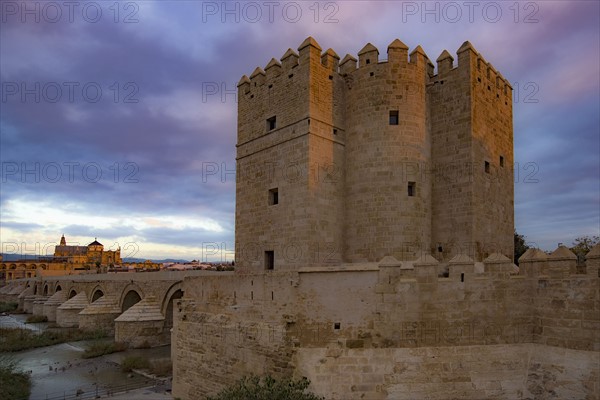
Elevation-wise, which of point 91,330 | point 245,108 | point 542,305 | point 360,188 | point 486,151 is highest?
point 245,108

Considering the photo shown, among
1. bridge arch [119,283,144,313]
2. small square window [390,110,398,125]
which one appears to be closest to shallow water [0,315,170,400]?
bridge arch [119,283,144,313]

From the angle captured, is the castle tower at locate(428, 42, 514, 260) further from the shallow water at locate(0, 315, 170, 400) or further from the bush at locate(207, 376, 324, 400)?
the shallow water at locate(0, 315, 170, 400)

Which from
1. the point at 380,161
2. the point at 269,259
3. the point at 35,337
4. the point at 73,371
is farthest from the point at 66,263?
the point at 380,161

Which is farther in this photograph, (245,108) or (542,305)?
(245,108)

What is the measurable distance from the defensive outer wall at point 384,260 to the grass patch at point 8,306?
50.9 m

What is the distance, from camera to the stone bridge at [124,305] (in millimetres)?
26938

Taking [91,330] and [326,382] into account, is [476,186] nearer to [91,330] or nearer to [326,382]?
[326,382]

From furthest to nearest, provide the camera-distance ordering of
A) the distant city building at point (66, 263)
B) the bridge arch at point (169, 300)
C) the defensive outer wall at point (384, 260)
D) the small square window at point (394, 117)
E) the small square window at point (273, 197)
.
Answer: the distant city building at point (66, 263), the bridge arch at point (169, 300), the small square window at point (273, 197), the small square window at point (394, 117), the defensive outer wall at point (384, 260)

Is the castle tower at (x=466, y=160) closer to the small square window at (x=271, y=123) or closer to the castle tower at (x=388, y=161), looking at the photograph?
the castle tower at (x=388, y=161)

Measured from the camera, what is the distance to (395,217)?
44.7 ft

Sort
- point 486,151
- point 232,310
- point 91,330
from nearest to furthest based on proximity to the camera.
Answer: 1. point 232,310
2. point 486,151
3. point 91,330

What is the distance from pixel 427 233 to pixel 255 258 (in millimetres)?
Answer: 6082

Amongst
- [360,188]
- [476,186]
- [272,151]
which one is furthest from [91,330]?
[476,186]

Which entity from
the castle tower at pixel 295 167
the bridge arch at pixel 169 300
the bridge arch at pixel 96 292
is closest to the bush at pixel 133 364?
the bridge arch at pixel 169 300
